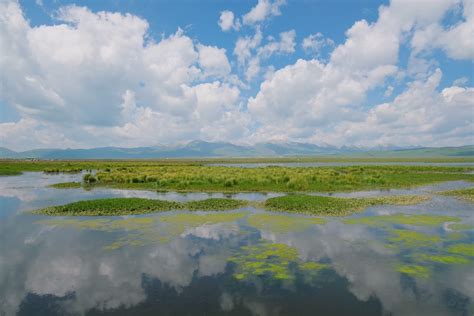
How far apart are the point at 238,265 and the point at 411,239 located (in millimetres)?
13200

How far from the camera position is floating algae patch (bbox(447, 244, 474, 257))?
18.7 m

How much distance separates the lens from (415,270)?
1617cm

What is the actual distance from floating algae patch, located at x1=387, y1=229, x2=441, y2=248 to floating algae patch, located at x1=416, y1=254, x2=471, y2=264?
1.87 metres

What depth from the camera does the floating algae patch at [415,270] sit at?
51.5 feet

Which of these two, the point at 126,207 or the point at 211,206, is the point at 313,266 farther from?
the point at 126,207

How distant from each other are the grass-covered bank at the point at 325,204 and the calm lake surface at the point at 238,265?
2602 millimetres

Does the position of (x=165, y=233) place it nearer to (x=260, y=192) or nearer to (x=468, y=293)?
(x=468, y=293)

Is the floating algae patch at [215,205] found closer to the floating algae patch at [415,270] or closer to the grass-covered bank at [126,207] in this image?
the grass-covered bank at [126,207]

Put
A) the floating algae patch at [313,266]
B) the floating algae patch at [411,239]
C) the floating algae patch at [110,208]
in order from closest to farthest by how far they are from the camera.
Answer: the floating algae patch at [313,266] → the floating algae patch at [411,239] → the floating algae patch at [110,208]

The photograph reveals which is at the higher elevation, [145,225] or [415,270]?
[145,225]

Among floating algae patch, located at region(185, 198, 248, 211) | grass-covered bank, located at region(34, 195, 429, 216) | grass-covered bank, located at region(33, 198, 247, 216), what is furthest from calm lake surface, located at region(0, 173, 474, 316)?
floating algae patch, located at region(185, 198, 248, 211)

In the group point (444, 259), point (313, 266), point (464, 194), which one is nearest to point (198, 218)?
point (313, 266)

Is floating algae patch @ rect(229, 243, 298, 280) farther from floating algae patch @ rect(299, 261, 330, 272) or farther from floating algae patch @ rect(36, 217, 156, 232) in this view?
floating algae patch @ rect(36, 217, 156, 232)

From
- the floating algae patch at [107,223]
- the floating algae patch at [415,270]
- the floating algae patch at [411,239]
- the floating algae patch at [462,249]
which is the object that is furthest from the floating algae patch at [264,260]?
the floating algae patch at [107,223]
